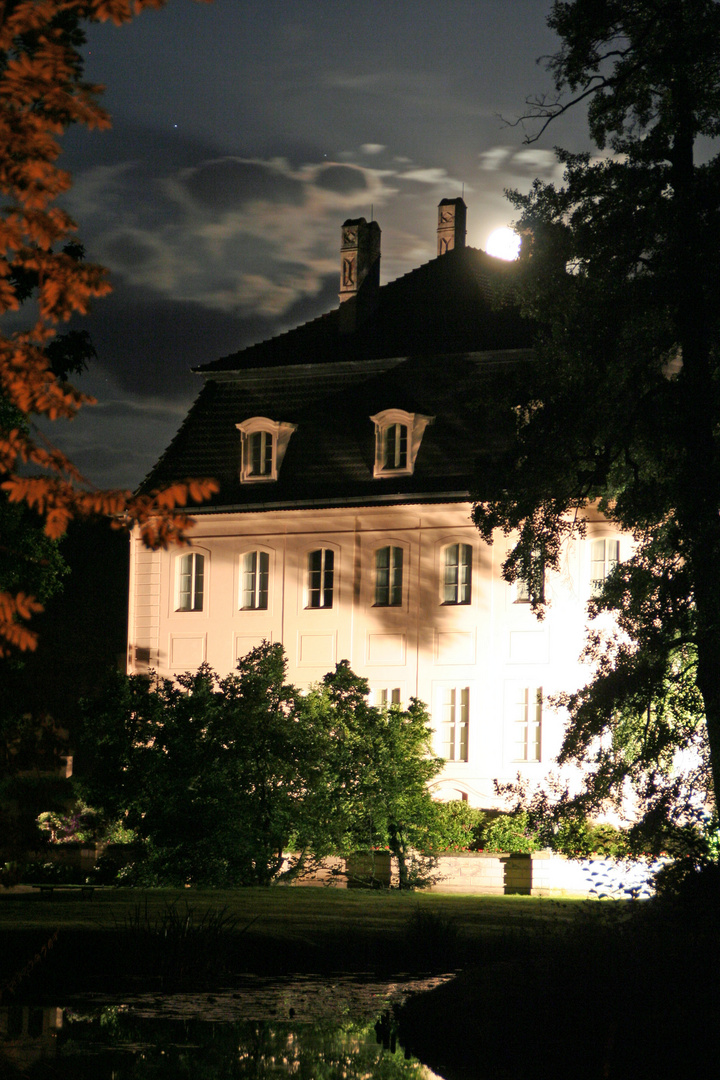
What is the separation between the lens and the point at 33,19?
29.2ft

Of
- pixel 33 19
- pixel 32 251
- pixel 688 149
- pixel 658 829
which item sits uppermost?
pixel 688 149

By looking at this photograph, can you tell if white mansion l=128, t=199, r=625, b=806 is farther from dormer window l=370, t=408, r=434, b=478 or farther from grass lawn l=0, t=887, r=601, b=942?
grass lawn l=0, t=887, r=601, b=942

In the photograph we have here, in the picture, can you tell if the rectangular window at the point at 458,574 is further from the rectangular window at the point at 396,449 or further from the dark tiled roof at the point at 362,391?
the rectangular window at the point at 396,449

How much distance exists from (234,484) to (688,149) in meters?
22.2

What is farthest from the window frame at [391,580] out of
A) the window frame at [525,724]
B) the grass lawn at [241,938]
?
the grass lawn at [241,938]

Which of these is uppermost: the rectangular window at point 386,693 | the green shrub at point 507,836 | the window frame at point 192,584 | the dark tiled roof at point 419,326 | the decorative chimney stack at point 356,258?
the decorative chimney stack at point 356,258

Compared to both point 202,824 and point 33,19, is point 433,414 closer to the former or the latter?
point 202,824

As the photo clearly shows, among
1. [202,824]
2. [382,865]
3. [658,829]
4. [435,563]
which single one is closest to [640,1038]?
[658,829]

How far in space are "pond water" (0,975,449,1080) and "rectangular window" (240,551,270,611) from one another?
79.9 ft

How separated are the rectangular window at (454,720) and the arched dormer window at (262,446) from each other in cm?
720

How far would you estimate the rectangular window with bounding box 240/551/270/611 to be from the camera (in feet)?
126

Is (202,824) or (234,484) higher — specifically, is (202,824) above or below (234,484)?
below

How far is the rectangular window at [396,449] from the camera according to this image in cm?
3691

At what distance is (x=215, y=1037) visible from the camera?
38.0 ft
